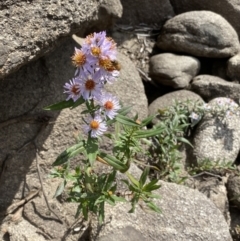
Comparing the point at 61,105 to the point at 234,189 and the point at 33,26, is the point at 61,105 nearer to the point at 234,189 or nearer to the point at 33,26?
the point at 33,26

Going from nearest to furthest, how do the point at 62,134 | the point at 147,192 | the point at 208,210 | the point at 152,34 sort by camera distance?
the point at 147,192, the point at 208,210, the point at 62,134, the point at 152,34

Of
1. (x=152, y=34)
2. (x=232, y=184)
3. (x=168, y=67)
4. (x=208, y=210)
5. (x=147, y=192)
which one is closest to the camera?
(x=147, y=192)

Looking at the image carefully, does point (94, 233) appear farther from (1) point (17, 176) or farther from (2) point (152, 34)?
(2) point (152, 34)

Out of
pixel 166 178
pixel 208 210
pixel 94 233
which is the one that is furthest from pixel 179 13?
pixel 94 233

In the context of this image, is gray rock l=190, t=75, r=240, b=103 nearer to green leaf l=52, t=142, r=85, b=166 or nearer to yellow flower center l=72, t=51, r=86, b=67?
green leaf l=52, t=142, r=85, b=166

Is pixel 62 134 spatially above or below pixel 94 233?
above

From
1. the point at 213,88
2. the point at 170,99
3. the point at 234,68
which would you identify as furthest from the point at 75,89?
the point at 234,68
